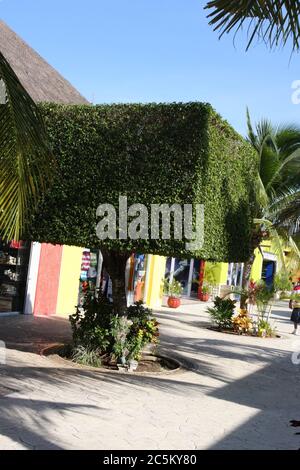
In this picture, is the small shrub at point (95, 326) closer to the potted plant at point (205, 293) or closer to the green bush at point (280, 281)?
the green bush at point (280, 281)

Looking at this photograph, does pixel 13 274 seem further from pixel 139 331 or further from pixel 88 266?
pixel 139 331

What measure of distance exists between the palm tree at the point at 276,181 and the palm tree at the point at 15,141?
9542mm

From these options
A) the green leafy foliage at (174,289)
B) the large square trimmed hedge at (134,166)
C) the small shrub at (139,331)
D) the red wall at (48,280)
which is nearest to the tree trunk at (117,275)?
the small shrub at (139,331)

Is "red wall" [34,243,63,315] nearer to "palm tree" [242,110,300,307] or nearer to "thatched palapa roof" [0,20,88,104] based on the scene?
"thatched palapa roof" [0,20,88,104]

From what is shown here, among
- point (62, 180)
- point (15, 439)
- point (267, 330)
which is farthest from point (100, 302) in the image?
point (267, 330)

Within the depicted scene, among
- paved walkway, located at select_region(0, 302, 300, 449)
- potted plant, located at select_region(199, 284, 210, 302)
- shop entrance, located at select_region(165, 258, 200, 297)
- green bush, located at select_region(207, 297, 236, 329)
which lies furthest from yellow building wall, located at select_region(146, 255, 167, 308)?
paved walkway, located at select_region(0, 302, 300, 449)

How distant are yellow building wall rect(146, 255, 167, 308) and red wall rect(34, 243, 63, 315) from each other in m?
5.90

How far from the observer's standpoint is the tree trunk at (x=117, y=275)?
898 centimetres

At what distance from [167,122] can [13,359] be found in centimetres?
438

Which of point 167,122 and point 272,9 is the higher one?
point 272,9

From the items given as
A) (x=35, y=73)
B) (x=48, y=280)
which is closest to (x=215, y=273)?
(x=48, y=280)

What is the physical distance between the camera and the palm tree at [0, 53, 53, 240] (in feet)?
15.9

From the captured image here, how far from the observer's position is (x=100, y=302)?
30.1ft
